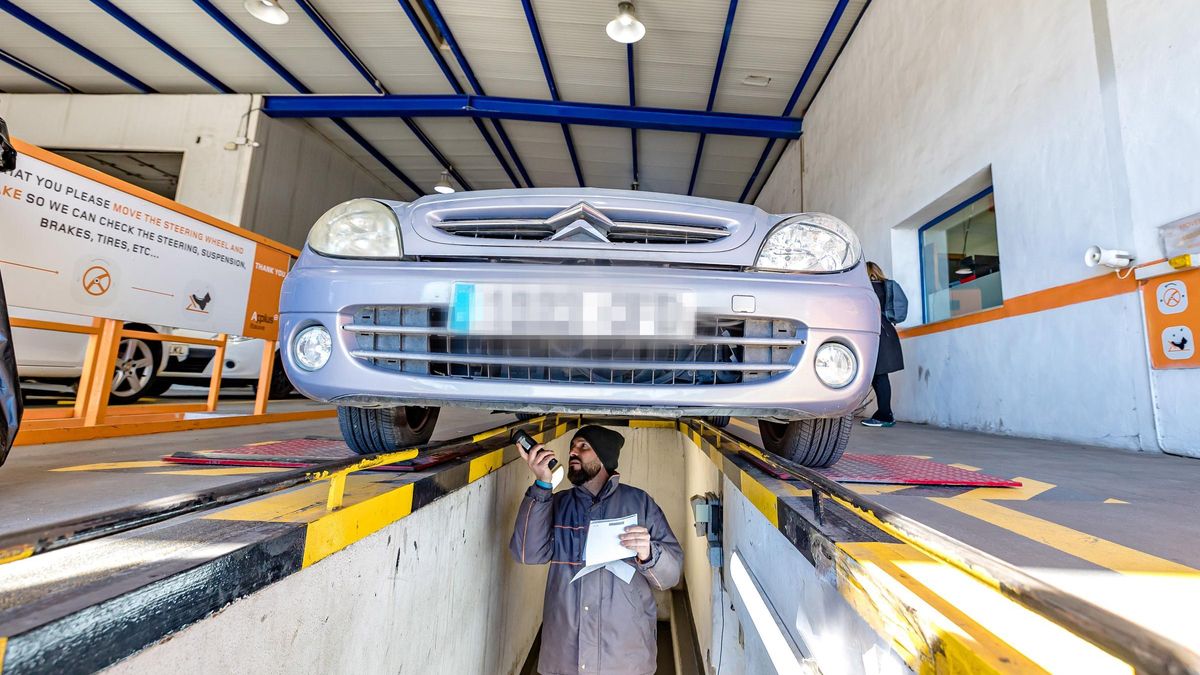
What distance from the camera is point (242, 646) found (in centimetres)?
88

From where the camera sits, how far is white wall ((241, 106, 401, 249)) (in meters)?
7.40

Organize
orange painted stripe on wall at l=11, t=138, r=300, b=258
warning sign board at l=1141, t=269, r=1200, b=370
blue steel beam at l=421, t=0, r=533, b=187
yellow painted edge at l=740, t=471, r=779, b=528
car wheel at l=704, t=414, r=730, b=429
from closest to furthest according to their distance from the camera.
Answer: yellow painted edge at l=740, t=471, r=779, b=528 < orange painted stripe on wall at l=11, t=138, r=300, b=258 < warning sign board at l=1141, t=269, r=1200, b=370 < car wheel at l=704, t=414, r=730, b=429 < blue steel beam at l=421, t=0, r=533, b=187

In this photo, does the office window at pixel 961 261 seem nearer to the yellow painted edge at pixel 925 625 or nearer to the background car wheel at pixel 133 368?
the yellow painted edge at pixel 925 625

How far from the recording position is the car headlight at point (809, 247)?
4.49 feet

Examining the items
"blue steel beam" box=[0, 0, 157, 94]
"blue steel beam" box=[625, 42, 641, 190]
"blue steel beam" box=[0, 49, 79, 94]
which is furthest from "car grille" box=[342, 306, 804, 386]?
"blue steel beam" box=[0, 49, 79, 94]

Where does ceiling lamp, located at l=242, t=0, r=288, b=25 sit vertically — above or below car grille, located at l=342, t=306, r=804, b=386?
above

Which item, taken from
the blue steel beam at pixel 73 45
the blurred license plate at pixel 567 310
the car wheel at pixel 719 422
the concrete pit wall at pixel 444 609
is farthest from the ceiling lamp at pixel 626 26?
the blue steel beam at pixel 73 45

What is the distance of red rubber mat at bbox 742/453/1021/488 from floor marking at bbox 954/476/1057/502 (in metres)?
0.03

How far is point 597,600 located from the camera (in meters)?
2.68

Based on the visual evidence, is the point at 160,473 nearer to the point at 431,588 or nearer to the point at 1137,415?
the point at 431,588

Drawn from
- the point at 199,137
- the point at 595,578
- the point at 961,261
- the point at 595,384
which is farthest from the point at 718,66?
the point at 199,137

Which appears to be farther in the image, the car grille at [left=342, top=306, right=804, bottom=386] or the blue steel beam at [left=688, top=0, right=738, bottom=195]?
the blue steel beam at [left=688, top=0, right=738, bottom=195]

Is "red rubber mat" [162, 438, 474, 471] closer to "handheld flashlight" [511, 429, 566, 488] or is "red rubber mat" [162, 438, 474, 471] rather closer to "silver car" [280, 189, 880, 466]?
"handheld flashlight" [511, 429, 566, 488]

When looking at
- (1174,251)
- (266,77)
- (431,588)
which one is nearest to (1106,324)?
(1174,251)
